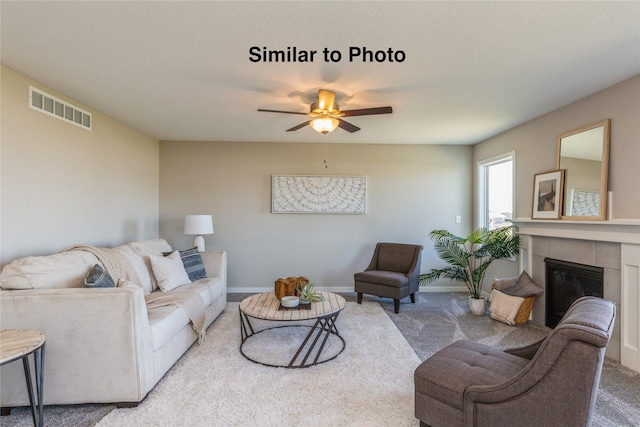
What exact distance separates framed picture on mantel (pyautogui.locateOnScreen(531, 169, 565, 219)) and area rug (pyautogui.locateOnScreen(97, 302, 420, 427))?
6.99 ft

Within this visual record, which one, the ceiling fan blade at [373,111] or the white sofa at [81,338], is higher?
the ceiling fan blade at [373,111]

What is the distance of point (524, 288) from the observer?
359cm

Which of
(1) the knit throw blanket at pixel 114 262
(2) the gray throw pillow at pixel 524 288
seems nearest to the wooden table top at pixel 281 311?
(1) the knit throw blanket at pixel 114 262

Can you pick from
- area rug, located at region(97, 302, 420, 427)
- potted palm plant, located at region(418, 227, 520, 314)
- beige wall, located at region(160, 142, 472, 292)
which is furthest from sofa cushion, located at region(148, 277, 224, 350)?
potted palm plant, located at region(418, 227, 520, 314)

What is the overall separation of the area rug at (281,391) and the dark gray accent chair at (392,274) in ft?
3.34

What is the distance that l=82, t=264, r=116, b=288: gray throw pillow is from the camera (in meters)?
2.30

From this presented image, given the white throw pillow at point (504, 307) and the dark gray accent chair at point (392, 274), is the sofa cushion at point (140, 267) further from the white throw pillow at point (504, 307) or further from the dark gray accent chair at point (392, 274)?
the white throw pillow at point (504, 307)

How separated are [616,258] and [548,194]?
0.96m

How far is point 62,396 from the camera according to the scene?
1979 millimetres

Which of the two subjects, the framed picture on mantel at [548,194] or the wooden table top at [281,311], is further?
the framed picture on mantel at [548,194]

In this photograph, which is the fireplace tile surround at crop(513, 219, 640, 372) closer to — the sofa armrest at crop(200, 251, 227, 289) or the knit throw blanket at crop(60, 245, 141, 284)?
the sofa armrest at crop(200, 251, 227, 289)

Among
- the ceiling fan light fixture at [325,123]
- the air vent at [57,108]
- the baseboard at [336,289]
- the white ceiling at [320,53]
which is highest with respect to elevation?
the white ceiling at [320,53]

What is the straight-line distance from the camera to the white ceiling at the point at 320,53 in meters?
1.77

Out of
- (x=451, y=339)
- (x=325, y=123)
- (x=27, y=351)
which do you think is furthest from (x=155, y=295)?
(x=451, y=339)
